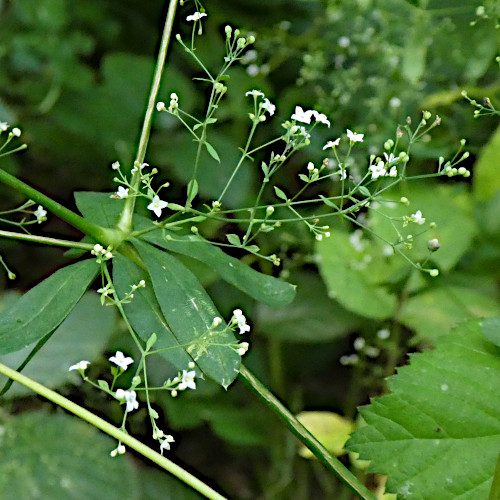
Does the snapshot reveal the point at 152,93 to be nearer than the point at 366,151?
Yes

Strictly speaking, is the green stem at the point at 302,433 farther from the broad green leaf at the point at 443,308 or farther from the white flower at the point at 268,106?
the broad green leaf at the point at 443,308

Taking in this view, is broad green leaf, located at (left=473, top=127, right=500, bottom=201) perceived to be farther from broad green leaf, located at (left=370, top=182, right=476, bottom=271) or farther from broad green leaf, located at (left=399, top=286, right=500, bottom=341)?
broad green leaf, located at (left=399, top=286, right=500, bottom=341)

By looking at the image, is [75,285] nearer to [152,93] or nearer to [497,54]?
[152,93]

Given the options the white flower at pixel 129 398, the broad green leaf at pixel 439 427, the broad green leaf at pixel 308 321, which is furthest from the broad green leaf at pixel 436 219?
the white flower at pixel 129 398

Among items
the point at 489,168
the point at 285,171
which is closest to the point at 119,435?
the point at 489,168

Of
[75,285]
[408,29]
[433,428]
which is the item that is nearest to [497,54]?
[408,29]

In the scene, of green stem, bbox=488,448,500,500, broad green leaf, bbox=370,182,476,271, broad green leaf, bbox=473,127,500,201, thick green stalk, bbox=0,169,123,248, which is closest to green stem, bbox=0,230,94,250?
thick green stalk, bbox=0,169,123,248
